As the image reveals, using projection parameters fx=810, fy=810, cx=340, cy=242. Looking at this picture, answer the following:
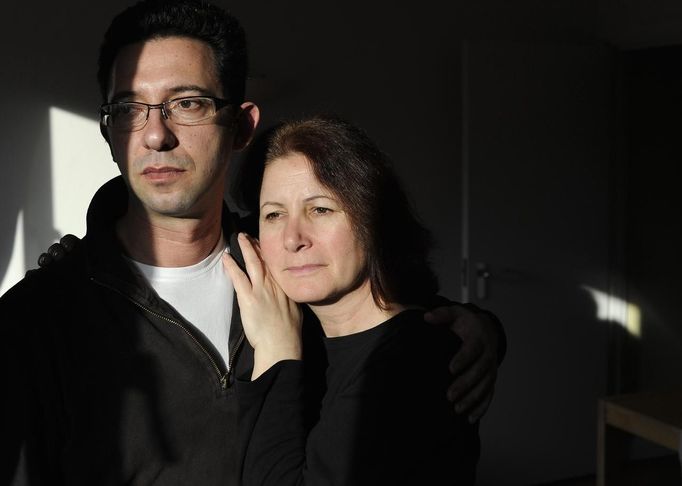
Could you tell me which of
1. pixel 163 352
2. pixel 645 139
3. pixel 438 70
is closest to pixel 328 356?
pixel 163 352

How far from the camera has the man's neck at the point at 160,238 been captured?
1428mm

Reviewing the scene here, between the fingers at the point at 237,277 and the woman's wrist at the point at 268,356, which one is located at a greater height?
the fingers at the point at 237,277

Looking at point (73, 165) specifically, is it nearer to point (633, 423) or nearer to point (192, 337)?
point (192, 337)

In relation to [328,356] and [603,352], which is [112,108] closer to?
[328,356]

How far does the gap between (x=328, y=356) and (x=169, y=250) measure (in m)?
0.35

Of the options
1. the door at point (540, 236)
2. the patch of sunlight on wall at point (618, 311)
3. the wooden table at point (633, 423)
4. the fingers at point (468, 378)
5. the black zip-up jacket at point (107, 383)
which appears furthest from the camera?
the patch of sunlight on wall at point (618, 311)

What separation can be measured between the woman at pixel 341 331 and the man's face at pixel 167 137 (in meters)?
0.14

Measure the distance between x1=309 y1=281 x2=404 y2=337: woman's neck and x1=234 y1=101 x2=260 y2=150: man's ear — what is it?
337mm

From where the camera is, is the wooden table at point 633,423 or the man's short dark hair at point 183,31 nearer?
the man's short dark hair at point 183,31

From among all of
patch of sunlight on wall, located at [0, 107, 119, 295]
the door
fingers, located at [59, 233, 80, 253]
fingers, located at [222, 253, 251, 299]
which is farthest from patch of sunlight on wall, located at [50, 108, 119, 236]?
fingers, located at [222, 253, 251, 299]

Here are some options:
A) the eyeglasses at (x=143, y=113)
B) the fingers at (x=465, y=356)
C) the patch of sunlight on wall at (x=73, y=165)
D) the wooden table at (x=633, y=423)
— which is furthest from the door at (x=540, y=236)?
the eyeglasses at (x=143, y=113)

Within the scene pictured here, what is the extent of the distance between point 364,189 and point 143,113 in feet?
1.33

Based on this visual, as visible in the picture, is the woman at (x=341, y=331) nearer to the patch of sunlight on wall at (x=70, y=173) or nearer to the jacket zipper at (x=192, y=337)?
the jacket zipper at (x=192, y=337)

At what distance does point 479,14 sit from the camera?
3975 millimetres
